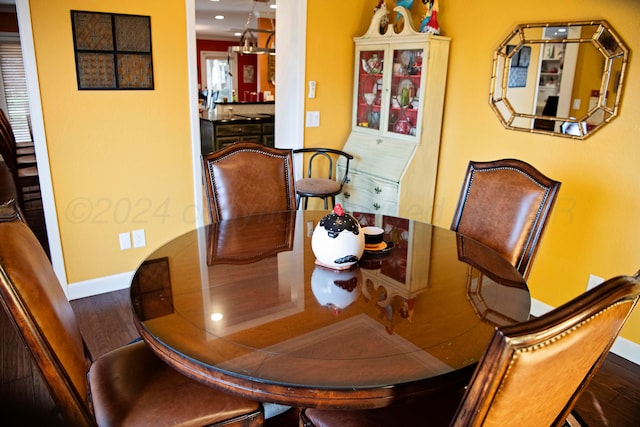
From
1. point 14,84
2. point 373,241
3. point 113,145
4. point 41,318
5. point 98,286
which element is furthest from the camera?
point 14,84

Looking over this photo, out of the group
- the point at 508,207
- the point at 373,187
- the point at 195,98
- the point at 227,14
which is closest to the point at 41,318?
the point at 508,207

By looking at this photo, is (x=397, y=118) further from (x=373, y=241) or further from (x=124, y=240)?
(x=124, y=240)

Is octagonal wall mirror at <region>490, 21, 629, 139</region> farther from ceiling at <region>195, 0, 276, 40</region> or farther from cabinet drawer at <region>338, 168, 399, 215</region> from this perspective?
ceiling at <region>195, 0, 276, 40</region>

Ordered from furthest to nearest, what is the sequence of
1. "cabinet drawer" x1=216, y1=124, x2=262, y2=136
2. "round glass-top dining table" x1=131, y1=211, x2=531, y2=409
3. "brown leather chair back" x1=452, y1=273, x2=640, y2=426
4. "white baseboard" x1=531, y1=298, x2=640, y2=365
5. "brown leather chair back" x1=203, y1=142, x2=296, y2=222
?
"cabinet drawer" x1=216, y1=124, x2=262, y2=136
"white baseboard" x1=531, y1=298, x2=640, y2=365
"brown leather chair back" x1=203, y1=142, x2=296, y2=222
"round glass-top dining table" x1=131, y1=211, x2=531, y2=409
"brown leather chair back" x1=452, y1=273, x2=640, y2=426

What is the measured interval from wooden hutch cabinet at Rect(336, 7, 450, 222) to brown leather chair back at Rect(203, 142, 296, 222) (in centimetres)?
107

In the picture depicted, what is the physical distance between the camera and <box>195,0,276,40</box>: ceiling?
22.3 feet

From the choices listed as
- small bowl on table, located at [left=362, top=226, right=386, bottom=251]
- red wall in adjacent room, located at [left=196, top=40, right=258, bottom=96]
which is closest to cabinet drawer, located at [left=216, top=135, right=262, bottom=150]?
small bowl on table, located at [left=362, top=226, right=386, bottom=251]

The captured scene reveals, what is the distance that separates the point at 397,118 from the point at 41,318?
9.22 feet

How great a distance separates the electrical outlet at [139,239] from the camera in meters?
3.06

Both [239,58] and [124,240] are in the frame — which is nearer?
[124,240]

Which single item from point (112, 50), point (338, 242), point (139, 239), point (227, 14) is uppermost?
point (227, 14)

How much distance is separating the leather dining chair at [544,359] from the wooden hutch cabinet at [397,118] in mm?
2407

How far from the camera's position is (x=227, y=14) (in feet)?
26.9

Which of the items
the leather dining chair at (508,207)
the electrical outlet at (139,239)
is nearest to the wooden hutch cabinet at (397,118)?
the leather dining chair at (508,207)
